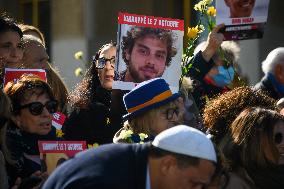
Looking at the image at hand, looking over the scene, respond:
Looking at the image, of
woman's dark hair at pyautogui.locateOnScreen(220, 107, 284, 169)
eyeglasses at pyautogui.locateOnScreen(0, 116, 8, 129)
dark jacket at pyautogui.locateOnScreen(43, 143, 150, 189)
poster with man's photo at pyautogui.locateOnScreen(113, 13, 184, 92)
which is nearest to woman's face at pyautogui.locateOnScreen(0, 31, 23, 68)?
poster with man's photo at pyautogui.locateOnScreen(113, 13, 184, 92)

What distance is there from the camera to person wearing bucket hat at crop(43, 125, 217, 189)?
3.20 metres

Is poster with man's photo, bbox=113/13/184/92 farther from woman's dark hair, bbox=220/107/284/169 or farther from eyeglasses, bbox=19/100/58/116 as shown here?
woman's dark hair, bbox=220/107/284/169

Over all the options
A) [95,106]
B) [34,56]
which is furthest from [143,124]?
[34,56]

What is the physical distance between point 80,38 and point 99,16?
418 millimetres

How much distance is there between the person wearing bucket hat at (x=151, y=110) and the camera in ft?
15.0

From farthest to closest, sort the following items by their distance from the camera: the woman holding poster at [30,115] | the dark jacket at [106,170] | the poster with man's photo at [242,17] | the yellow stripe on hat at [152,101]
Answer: the poster with man's photo at [242,17]
the woman holding poster at [30,115]
the yellow stripe on hat at [152,101]
the dark jacket at [106,170]

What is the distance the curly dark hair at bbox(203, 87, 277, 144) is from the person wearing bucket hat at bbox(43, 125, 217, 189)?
4.54 feet

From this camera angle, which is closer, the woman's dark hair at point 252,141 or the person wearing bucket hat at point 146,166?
the person wearing bucket hat at point 146,166

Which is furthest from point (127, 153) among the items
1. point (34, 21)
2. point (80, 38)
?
point (34, 21)

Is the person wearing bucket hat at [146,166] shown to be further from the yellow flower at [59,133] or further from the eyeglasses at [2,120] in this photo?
the yellow flower at [59,133]

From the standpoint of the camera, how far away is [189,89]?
18.8 ft

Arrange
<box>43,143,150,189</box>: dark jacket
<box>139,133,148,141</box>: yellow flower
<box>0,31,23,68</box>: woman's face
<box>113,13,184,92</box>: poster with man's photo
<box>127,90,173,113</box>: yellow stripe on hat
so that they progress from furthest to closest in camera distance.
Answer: <box>0,31,23,68</box>: woman's face < <box>113,13,184,92</box>: poster with man's photo < <box>127,90,173,113</box>: yellow stripe on hat < <box>139,133,148,141</box>: yellow flower < <box>43,143,150,189</box>: dark jacket

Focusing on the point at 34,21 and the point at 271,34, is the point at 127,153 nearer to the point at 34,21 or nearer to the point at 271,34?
the point at 271,34

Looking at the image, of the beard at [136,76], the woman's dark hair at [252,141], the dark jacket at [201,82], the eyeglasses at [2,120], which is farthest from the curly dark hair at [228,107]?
the eyeglasses at [2,120]
